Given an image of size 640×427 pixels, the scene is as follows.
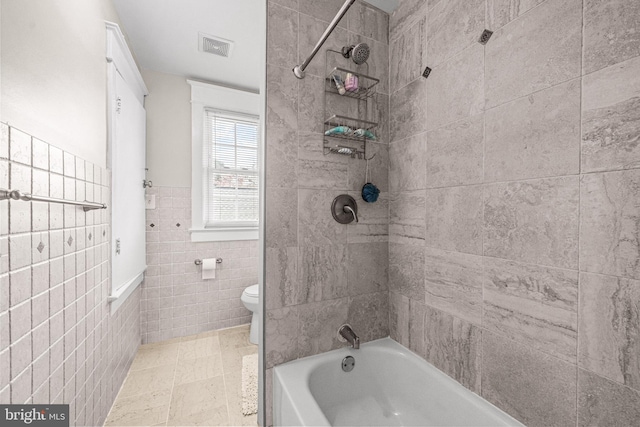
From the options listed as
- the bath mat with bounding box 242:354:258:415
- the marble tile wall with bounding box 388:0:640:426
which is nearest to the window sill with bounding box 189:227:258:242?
the bath mat with bounding box 242:354:258:415

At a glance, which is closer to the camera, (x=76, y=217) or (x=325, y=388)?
(x=76, y=217)

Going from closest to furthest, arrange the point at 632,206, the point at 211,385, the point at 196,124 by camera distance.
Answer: the point at 632,206, the point at 211,385, the point at 196,124

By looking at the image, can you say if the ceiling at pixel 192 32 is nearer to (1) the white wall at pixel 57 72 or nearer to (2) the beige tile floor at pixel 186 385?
(1) the white wall at pixel 57 72

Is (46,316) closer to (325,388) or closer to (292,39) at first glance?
(325,388)

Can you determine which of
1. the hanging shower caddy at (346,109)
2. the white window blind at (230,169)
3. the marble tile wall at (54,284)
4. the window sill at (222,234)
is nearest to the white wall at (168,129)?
the white window blind at (230,169)

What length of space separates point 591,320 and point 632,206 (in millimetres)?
345

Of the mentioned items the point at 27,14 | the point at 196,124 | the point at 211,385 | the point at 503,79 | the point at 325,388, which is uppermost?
A: the point at 196,124

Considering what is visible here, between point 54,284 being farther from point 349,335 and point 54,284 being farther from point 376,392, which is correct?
point 376,392

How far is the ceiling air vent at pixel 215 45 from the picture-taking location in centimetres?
204

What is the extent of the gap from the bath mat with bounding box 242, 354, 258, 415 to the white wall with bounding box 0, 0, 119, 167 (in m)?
1.73

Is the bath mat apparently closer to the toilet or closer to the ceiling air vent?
the toilet

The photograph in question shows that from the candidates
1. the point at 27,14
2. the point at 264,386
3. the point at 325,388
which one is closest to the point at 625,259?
the point at 325,388

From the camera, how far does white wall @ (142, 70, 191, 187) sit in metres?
2.46

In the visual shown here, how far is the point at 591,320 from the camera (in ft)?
2.48
